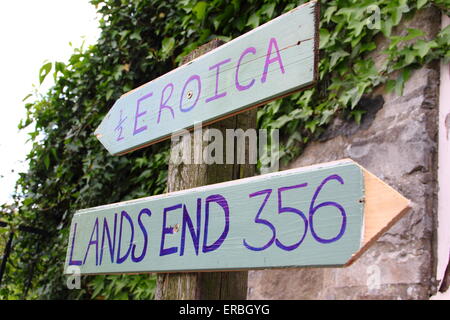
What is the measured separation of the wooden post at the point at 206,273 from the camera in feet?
3.25

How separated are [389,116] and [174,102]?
93 centimetres

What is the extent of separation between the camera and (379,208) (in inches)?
27.5

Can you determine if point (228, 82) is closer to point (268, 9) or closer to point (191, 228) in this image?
point (191, 228)

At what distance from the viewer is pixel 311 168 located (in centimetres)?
81


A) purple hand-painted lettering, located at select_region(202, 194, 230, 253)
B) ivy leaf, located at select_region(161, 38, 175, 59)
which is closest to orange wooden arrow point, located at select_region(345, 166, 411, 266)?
purple hand-painted lettering, located at select_region(202, 194, 230, 253)

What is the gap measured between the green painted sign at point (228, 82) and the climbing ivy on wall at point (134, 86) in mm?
855

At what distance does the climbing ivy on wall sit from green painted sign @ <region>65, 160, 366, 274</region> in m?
1.03

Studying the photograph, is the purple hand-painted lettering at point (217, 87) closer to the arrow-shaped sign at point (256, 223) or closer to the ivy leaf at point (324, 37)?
the arrow-shaped sign at point (256, 223)

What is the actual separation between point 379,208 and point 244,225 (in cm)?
26

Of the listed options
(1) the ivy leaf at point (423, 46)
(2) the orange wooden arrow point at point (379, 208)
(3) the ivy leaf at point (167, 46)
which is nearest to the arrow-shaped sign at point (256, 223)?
(2) the orange wooden arrow point at point (379, 208)

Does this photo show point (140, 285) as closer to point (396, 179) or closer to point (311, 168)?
point (396, 179)

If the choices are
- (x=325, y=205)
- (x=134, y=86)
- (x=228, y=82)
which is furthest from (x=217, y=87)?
(x=134, y=86)

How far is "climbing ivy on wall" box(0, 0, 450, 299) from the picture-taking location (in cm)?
178

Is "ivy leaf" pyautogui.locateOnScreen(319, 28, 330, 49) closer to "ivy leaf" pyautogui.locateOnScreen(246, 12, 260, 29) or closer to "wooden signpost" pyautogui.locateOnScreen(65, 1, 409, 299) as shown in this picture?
"ivy leaf" pyautogui.locateOnScreen(246, 12, 260, 29)
